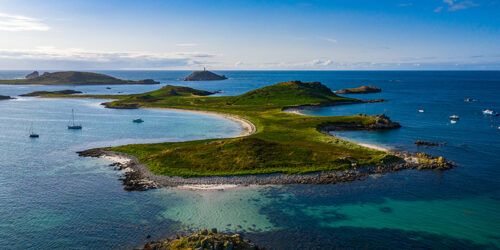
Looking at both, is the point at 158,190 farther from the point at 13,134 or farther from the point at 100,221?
the point at 13,134

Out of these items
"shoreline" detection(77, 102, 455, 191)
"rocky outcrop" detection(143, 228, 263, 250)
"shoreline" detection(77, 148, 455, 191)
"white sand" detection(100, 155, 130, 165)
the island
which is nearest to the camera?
"rocky outcrop" detection(143, 228, 263, 250)

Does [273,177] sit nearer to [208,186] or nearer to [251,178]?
[251,178]

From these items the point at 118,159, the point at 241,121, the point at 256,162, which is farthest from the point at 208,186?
the point at 241,121

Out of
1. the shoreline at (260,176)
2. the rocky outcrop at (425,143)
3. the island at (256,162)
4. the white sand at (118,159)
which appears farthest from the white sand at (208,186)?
the rocky outcrop at (425,143)

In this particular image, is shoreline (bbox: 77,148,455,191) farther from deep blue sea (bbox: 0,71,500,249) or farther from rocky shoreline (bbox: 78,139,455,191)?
deep blue sea (bbox: 0,71,500,249)

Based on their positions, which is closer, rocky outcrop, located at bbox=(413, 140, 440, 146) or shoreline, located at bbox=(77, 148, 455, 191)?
shoreline, located at bbox=(77, 148, 455, 191)

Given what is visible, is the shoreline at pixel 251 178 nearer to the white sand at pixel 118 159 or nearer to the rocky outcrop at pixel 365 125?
the white sand at pixel 118 159

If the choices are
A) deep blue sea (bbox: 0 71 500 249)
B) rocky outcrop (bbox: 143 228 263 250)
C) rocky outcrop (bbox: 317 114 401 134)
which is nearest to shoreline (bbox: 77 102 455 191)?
deep blue sea (bbox: 0 71 500 249)

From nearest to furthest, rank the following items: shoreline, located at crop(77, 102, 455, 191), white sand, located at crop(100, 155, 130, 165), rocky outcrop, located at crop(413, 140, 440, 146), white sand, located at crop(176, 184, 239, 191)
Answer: white sand, located at crop(176, 184, 239, 191)
shoreline, located at crop(77, 102, 455, 191)
white sand, located at crop(100, 155, 130, 165)
rocky outcrop, located at crop(413, 140, 440, 146)

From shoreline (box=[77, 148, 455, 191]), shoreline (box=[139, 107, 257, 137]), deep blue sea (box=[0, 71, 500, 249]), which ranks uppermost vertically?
shoreline (box=[139, 107, 257, 137])

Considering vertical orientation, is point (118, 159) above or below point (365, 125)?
below
